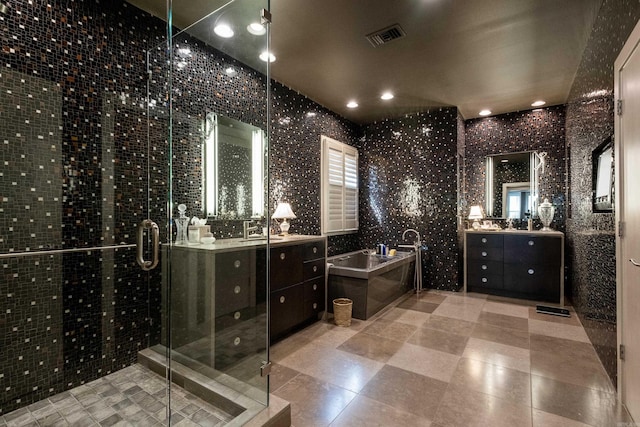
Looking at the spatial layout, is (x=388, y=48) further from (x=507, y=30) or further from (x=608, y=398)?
(x=608, y=398)

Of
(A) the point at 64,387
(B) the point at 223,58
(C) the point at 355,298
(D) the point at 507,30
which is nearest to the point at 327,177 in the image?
(C) the point at 355,298

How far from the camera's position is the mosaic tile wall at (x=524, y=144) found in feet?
14.6

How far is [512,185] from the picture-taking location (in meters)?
4.80

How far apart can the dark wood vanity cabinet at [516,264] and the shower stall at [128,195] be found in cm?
369

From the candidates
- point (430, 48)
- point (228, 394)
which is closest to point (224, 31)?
point (430, 48)

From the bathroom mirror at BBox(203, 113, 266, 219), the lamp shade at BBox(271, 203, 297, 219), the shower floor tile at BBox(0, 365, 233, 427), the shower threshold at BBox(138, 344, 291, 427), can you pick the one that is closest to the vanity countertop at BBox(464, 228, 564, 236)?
the lamp shade at BBox(271, 203, 297, 219)

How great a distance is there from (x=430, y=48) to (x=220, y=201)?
95.1 inches

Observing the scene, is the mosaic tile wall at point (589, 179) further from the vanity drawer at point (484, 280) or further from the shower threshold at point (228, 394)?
the shower threshold at point (228, 394)

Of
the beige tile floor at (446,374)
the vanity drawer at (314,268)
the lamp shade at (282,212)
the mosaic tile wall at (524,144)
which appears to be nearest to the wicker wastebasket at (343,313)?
the beige tile floor at (446,374)

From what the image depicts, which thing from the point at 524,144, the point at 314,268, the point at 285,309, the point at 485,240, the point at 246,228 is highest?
the point at 524,144

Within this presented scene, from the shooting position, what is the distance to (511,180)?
4805 mm

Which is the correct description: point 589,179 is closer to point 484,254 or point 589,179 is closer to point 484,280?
point 484,254

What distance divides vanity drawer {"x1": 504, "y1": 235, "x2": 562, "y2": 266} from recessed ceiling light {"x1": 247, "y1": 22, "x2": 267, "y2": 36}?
4.13 m

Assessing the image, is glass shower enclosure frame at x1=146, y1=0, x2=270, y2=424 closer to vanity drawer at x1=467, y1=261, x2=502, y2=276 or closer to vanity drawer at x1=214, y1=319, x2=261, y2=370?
vanity drawer at x1=214, y1=319, x2=261, y2=370
